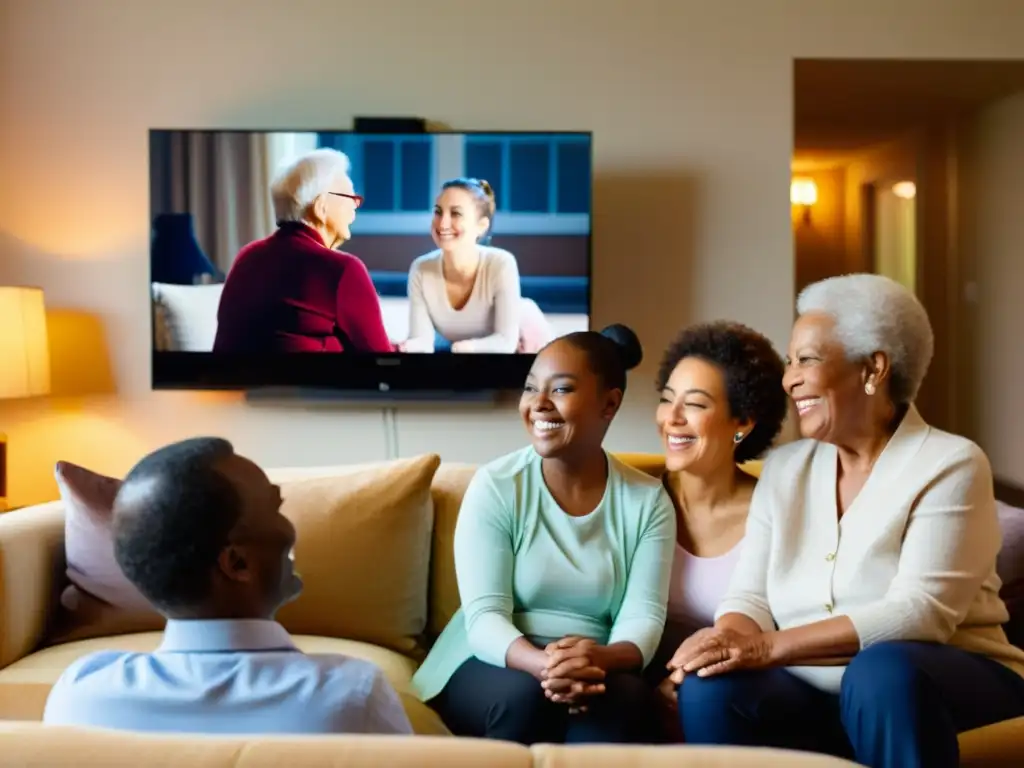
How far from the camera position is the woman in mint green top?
68.0 inches

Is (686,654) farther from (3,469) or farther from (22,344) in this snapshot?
(3,469)

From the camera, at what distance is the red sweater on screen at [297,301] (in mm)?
3293

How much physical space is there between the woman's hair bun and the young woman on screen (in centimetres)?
119

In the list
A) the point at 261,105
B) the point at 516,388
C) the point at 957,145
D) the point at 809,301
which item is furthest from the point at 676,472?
the point at 957,145

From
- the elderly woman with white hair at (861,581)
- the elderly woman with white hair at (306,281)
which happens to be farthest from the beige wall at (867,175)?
the elderly woman with white hair at (861,581)

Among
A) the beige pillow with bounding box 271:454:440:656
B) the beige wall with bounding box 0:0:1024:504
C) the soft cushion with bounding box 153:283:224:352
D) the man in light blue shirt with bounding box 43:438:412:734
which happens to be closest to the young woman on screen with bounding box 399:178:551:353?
the beige wall with bounding box 0:0:1024:504

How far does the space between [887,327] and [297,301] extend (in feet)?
6.39

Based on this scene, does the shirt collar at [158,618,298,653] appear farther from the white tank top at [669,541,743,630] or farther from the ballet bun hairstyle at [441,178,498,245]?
the ballet bun hairstyle at [441,178,498,245]

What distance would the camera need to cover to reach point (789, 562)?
1843 millimetres

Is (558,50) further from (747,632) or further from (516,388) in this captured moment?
(747,632)

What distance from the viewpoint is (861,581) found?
1758 millimetres

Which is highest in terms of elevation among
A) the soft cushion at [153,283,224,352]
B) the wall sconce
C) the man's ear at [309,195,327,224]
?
the wall sconce

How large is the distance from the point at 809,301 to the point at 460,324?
155 centimetres

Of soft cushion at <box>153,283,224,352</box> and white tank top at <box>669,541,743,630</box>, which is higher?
soft cushion at <box>153,283,224,352</box>
